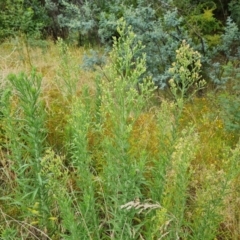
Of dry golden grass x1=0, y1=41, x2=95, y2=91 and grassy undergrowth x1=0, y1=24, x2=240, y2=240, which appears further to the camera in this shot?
dry golden grass x1=0, y1=41, x2=95, y2=91

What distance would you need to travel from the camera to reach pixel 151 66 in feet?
17.5

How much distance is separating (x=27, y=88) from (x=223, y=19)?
5.93 m

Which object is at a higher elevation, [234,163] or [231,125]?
[234,163]

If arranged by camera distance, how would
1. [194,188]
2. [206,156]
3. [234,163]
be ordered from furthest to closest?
[206,156] → [194,188] → [234,163]

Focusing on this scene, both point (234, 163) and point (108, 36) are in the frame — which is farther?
point (108, 36)

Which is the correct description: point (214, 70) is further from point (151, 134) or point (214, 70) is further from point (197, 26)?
point (151, 134)

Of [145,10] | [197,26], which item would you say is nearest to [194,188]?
[145,10]

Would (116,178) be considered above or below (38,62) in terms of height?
above

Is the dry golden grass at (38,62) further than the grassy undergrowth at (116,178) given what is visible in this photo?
Yes

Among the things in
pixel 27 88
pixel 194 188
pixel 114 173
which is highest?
pixel 27 88

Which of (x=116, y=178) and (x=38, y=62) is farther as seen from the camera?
(x=38, y=62)

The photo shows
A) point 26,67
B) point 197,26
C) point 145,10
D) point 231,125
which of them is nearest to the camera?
point 231,125

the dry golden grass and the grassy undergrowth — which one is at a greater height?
the grassy undergrowth

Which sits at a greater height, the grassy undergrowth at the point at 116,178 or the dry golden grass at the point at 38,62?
the grassy undergrowth at the point at 116,178
